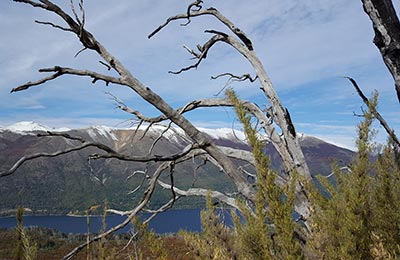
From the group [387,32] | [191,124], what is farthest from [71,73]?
[387,32]

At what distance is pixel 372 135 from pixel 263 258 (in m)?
1.79

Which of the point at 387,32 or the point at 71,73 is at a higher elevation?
the point at 71,73

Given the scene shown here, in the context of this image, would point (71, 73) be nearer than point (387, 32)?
No

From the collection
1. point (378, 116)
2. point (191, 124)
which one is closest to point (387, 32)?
point (378, 116)

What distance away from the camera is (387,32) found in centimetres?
281

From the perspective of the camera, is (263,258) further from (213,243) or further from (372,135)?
(372,135)

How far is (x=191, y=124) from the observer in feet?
16.8

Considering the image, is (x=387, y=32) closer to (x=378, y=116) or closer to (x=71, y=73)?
(x=378, y=116)

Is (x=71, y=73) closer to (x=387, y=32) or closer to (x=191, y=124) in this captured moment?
(x=191, y=124)

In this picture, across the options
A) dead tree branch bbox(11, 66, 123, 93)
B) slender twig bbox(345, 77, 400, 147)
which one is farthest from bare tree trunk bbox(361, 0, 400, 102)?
dead tree branch bbox(11, 66, 123, 93)

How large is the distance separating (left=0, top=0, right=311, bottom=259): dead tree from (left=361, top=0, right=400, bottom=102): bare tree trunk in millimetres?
1284

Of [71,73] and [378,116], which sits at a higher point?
[71,73]

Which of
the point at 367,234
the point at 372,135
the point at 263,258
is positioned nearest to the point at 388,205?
the point at 367,234

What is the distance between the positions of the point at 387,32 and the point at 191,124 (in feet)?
9.30
